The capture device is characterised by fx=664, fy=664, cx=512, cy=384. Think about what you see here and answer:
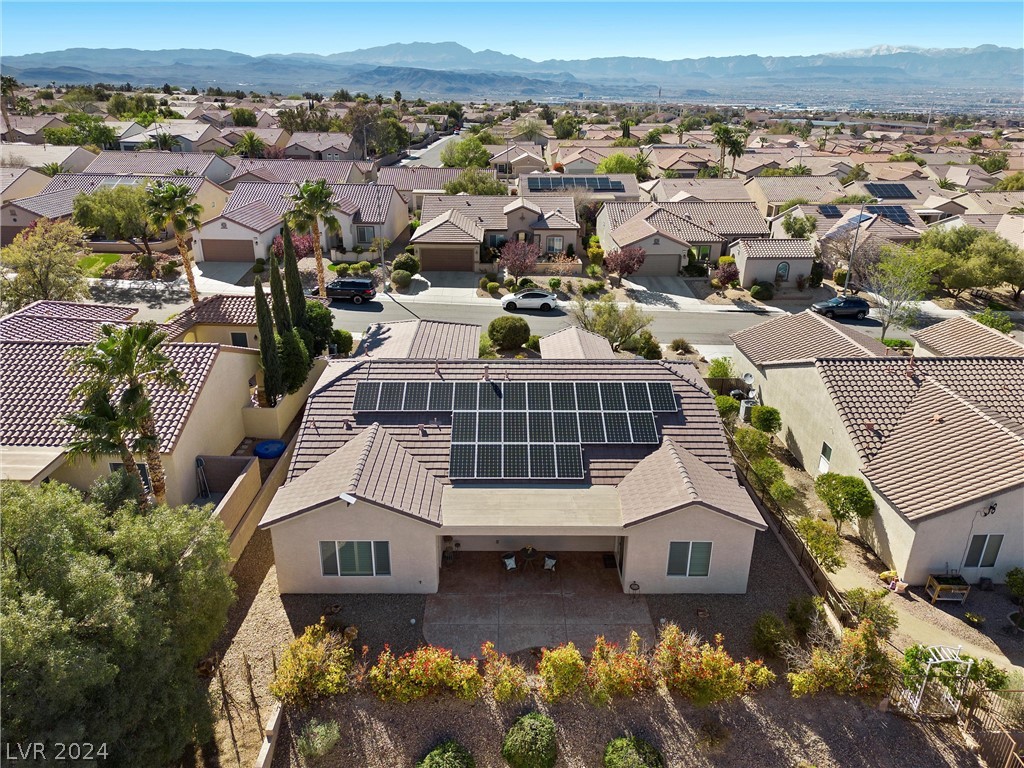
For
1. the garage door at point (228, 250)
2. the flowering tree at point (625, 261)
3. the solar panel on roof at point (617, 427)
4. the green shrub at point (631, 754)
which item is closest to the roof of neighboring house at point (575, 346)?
the solar panel on roof at point (617, 427)

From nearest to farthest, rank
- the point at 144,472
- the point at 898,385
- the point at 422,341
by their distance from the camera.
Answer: the point at 144,472 → the point at 898,385 → the point at 422,341

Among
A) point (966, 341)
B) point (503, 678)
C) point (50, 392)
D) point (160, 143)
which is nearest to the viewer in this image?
point (503, 678)

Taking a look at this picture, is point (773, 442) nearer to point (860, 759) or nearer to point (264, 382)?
point (860, 759)

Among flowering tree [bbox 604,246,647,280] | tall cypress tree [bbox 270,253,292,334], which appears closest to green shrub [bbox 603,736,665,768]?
tall cypress tree [bbox 270,253,292,334]

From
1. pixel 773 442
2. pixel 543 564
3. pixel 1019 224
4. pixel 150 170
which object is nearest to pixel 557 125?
pixel 150 170

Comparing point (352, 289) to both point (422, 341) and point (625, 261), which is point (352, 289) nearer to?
point (422, 341)

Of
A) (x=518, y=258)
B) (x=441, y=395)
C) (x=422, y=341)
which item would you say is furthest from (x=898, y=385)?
(x=518, y=258)

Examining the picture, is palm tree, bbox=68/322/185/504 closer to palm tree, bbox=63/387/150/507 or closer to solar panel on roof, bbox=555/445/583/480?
palm tree, bbox=63/387/150/507
